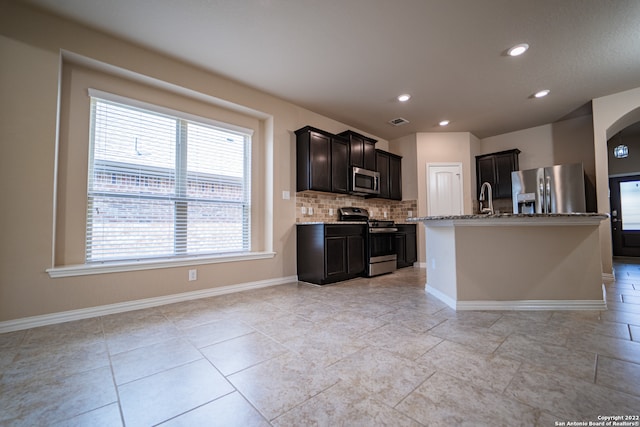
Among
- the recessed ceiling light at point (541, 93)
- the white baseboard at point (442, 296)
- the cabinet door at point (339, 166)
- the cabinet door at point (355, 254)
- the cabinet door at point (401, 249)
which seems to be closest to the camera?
the white baseboard at point (442, 296)

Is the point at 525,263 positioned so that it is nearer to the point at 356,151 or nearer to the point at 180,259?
the point at 356,151

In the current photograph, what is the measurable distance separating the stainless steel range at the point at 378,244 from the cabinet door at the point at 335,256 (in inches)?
20.9

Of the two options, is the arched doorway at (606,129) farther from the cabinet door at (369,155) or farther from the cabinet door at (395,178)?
the cabinet door at (369,155)

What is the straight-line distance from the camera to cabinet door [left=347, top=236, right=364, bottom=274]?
13.0 ft

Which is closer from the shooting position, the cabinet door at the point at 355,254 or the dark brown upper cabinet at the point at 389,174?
the cabinet door at the point at 355,254

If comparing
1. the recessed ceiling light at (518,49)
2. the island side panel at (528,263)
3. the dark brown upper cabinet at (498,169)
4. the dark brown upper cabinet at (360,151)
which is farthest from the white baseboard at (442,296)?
the dark brown upper cabinet at (498,169)

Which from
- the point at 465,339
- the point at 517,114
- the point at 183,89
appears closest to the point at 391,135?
the point at 517,114

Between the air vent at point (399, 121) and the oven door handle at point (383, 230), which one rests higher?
the air vent at point (399, 121)

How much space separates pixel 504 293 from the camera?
2555 millimetres

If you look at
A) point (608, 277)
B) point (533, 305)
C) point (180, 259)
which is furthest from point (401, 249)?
point (180, 259)

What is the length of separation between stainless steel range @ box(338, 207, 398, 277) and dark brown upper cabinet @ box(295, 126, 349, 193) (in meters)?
0.65

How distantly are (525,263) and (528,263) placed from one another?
0.10ft

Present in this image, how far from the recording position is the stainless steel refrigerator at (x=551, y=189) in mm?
4133

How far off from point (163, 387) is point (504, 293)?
2.86m
